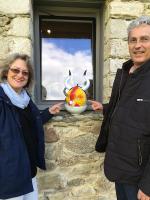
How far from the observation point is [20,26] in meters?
2.72

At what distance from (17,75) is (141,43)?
2.73 ft

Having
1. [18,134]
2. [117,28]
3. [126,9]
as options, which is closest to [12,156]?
[18,134]

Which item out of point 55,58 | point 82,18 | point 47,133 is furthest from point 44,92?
point 82,18

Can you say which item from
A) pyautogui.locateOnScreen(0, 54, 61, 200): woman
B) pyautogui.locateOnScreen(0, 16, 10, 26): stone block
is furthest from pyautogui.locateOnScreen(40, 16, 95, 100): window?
pyautogui.locateOnScreen(0, 54, 61, 200): woman

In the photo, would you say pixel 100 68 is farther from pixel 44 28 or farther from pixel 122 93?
pixel 122 93

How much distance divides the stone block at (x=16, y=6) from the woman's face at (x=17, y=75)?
71 centimetres

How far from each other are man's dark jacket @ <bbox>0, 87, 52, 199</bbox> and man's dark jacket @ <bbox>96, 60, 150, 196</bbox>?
0.53 m

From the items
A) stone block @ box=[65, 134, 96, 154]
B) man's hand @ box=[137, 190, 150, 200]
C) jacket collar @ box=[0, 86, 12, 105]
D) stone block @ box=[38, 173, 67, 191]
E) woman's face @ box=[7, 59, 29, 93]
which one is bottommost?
stone block @ box=[38, 173, 67, 191]

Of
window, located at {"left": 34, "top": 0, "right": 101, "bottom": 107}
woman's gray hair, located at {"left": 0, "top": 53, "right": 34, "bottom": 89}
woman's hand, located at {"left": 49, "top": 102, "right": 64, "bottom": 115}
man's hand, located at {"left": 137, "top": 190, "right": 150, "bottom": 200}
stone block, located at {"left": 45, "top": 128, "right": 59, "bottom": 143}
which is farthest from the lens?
window, located at {"left": 34, "top": 0, "right": 101, "bottom": 107}

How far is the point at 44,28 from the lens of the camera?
3.15m

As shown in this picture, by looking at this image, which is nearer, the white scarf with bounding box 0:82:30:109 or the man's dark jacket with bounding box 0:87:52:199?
the man's dark jacket with bounding box 0:87:52:199

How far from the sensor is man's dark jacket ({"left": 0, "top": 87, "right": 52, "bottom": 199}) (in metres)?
1.92

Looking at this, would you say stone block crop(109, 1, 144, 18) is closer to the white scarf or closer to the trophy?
the trophy

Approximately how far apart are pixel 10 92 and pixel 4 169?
0.49 metres
